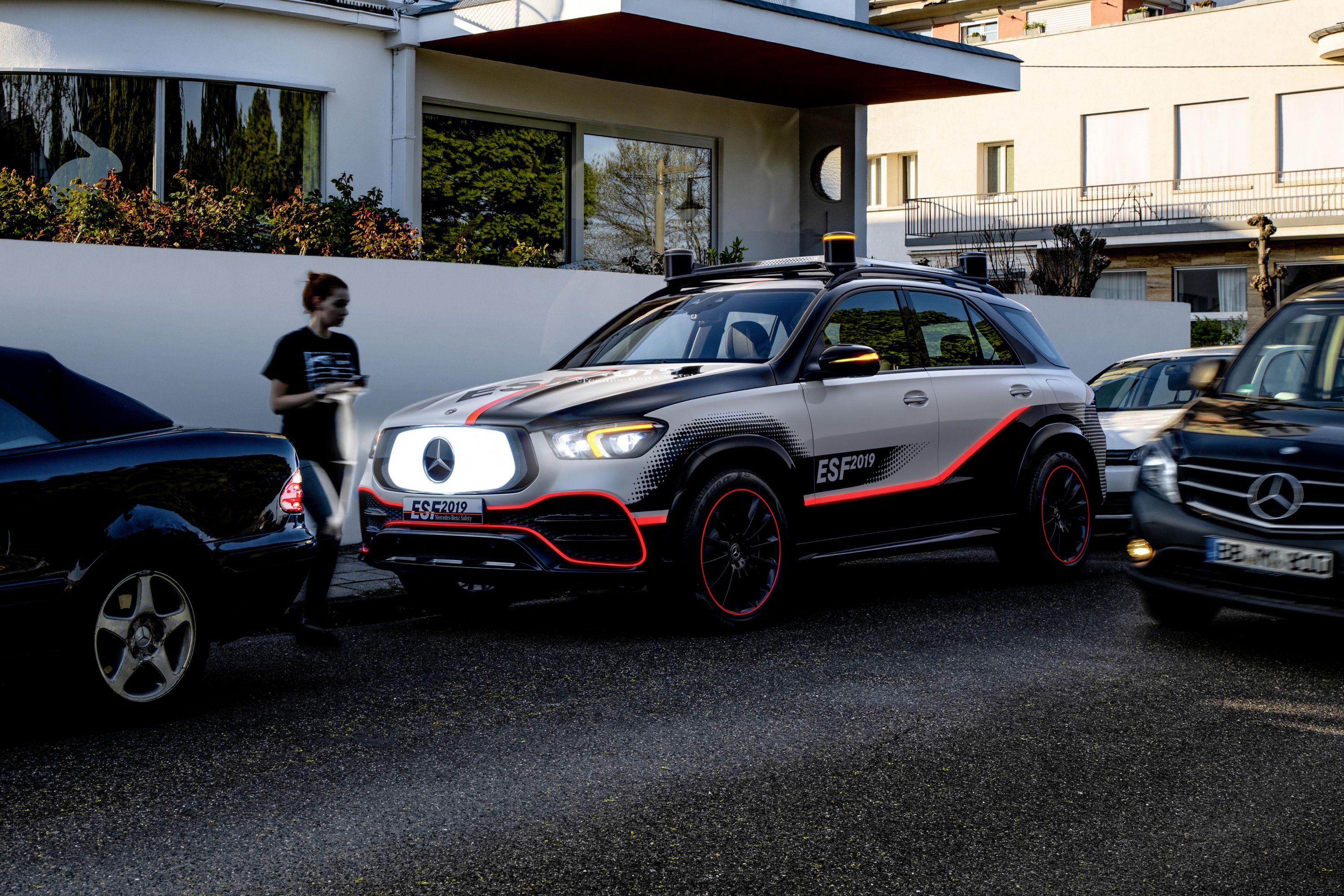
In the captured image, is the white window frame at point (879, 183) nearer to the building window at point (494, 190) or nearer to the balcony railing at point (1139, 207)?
the balcony railing at point (1139, 207)

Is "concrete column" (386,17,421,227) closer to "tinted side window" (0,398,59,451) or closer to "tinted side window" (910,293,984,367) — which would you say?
"tinted side window" (910,293,984,367)

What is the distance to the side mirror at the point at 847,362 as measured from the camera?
24.2ft

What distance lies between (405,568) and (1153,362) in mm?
7816

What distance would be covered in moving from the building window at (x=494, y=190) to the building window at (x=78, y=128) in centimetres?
294

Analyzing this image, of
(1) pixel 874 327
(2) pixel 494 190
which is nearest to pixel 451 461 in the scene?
(1) pixel 874 327

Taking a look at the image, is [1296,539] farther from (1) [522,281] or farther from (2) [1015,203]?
(2) [1015,203]

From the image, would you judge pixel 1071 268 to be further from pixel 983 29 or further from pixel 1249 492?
pixel 983 29

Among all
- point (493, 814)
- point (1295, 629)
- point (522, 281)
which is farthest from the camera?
point (522, 281)

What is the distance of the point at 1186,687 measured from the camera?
19.4 ft

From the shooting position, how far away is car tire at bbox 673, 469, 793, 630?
6789 mm

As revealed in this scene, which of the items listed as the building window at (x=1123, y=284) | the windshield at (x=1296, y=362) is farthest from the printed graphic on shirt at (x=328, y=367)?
the building window at (x=1123, y=284)

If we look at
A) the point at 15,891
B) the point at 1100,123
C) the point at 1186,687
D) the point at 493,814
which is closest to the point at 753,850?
the point at 493,814

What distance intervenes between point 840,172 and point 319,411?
43.6 feet

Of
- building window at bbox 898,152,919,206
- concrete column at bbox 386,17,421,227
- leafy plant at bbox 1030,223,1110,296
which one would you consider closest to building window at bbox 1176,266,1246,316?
building window at bbox 898,152,919,206
